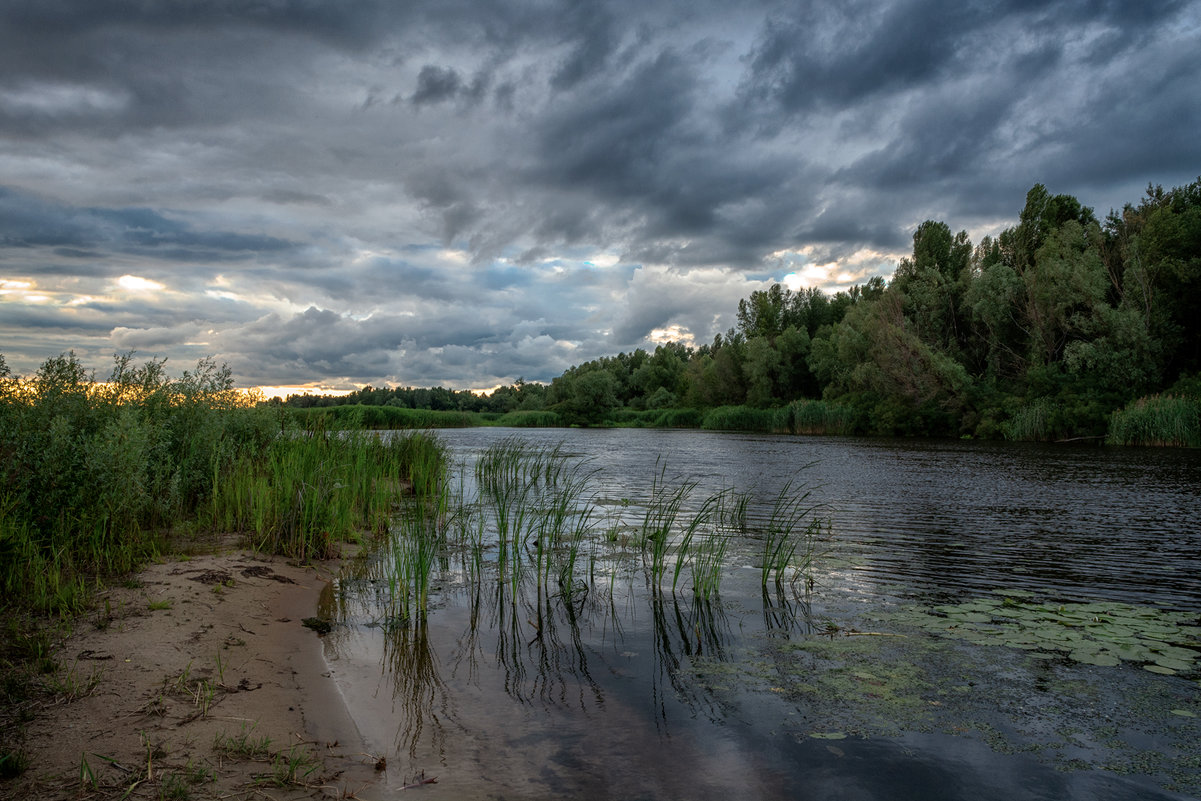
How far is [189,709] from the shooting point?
3785mm

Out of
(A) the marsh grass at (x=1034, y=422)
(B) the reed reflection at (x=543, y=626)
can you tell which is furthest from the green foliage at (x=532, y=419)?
(B) the reed reflection at (x=543, y=626)

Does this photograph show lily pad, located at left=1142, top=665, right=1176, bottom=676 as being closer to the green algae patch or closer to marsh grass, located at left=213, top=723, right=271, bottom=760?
the green algae patch

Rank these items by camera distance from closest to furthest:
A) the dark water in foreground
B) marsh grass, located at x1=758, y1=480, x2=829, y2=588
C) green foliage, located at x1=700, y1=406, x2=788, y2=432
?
the dark water in foreground, marsh grass, located at x1=758, y1=480, x2=829, y2=588, green foliage, located at x1=700, y1=406, x2=788, y2=432

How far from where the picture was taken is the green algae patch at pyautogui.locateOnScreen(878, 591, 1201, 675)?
18.6 ft

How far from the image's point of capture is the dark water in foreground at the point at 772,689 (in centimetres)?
378

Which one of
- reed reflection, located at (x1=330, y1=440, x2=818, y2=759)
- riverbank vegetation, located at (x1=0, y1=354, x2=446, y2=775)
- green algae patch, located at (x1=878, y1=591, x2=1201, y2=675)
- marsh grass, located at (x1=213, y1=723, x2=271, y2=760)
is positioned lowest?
green algae patch, located at (x1=878, y1=591, x2=1201, y2=675)

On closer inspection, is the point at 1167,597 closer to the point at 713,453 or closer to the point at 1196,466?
the point at 1196,466

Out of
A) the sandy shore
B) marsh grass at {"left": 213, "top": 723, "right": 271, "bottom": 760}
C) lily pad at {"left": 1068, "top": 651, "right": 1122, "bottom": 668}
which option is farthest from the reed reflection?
lily pad at {"left": 1068, "top": 651, "right": 1122, "bottom": 668}

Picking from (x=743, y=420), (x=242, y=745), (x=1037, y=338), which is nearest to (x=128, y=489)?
(x=242, y=745)

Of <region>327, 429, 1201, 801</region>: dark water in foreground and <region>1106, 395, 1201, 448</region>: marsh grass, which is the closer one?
<region>327, 429, 1201, 801</region>: dark water in foreground

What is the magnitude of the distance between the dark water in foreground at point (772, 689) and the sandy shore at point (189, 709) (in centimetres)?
33

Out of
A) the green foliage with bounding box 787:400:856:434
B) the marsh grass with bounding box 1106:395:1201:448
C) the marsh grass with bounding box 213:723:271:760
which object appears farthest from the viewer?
the green foliage with bounding box 787:400:856:434

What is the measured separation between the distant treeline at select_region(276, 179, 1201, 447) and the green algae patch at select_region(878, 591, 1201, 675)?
33100 mm

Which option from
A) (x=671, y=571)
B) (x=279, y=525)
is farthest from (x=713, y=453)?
(x=279, y=525)
